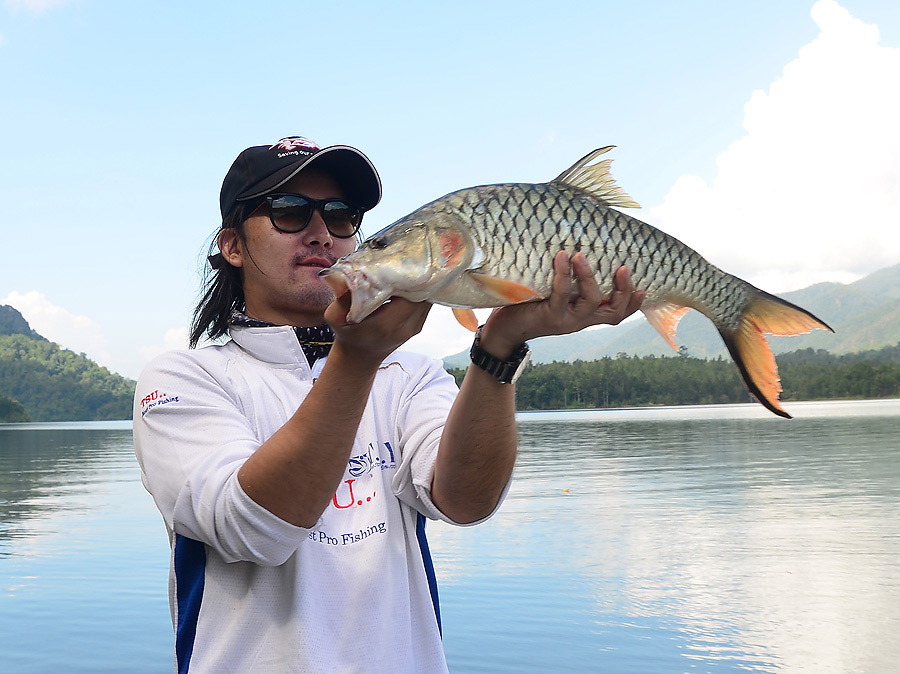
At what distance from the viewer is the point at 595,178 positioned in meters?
2.42

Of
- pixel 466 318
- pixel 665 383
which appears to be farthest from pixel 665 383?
pixel 466 318

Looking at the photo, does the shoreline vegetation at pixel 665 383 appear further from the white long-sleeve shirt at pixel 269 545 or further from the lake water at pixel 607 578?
the white long-sleeve shirt at pixel 269 545

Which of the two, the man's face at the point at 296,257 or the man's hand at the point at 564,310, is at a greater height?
the man's face at the point at 296,257

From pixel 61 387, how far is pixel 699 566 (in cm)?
13828

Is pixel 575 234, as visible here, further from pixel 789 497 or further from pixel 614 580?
pixel 789 497

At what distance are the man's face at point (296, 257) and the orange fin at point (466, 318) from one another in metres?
0.65

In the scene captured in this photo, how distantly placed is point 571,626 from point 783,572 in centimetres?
341

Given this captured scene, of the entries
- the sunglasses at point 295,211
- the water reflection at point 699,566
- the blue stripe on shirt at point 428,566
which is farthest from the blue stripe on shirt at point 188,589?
the water reflection at point 699,566

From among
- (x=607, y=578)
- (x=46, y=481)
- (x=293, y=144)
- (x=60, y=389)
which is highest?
(x=293, y=144)

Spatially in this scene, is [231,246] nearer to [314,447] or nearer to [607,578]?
[314,447]

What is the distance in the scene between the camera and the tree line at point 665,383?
86375mm

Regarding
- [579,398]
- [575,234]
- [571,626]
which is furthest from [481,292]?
[579,398]

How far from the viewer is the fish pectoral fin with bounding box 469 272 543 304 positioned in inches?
82.7

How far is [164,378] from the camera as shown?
7.85 ft
